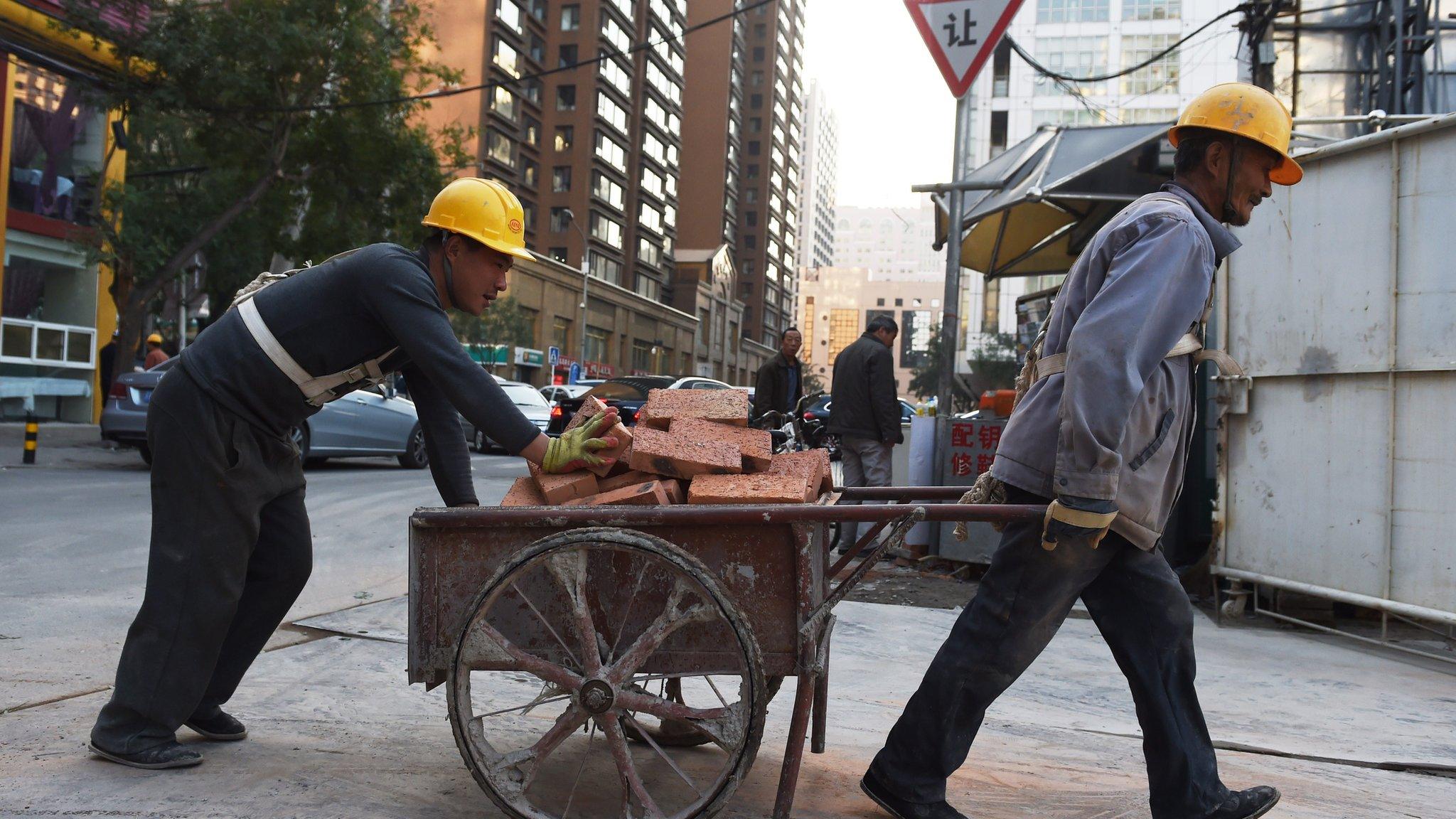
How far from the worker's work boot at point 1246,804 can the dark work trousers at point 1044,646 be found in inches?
0.9

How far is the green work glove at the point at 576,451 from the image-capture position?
284 cm

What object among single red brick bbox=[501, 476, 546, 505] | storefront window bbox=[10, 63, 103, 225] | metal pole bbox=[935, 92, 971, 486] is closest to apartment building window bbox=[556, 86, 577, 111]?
storefront window bbox=[10, 63, 103, 225]

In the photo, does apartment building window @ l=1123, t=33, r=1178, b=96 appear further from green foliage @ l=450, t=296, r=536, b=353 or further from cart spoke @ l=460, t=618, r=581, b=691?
cart spoke @ l=460, t=618, r=581, b=691

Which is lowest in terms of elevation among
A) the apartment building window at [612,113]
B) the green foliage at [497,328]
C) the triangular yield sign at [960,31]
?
the triangular yield sign at [960,31]

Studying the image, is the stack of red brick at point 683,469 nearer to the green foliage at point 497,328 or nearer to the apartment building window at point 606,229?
the green foliage at point 497,328

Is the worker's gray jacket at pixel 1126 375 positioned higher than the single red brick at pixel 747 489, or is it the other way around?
the worker's gray jacket at pixel 1126 375

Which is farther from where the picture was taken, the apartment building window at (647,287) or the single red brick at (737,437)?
the apartment building window at (647,287)

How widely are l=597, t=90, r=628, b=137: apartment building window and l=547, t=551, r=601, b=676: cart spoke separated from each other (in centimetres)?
6441

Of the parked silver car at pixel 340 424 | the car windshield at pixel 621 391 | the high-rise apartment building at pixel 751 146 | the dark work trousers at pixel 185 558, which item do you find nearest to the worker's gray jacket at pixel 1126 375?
the dark work trousers at pixel 185 558

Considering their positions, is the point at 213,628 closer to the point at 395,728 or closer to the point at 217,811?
the point at 217,811

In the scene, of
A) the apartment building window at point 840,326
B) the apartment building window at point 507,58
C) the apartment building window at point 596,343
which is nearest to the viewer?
the apartment building window at point 507,58

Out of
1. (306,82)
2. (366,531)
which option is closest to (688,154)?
(306,82)

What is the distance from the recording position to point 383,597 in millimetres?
6043

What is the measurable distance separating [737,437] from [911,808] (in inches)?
43.1
